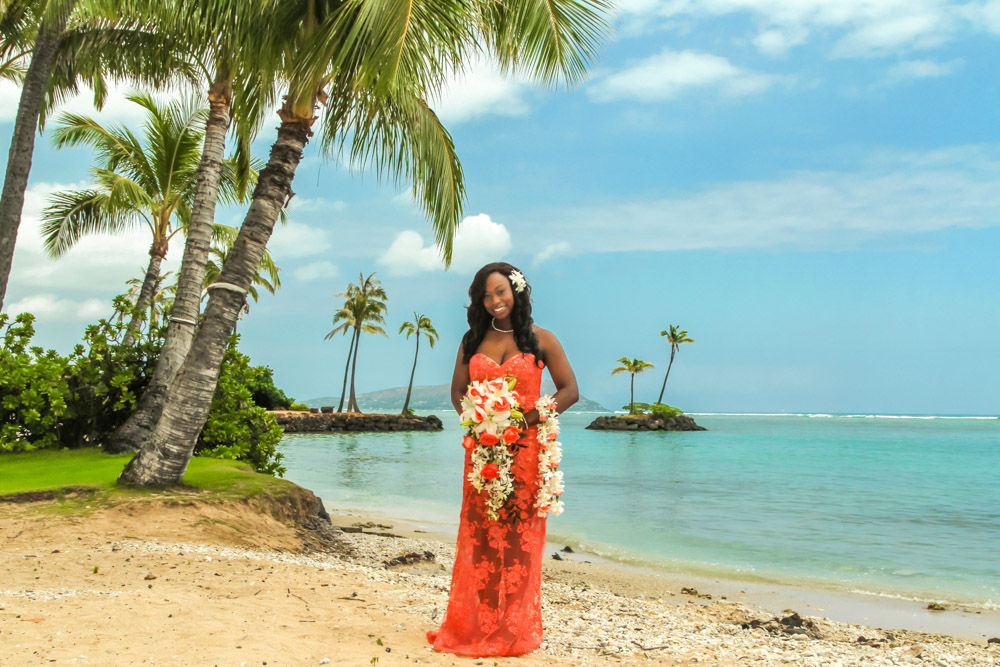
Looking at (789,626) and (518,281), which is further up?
(518,281)

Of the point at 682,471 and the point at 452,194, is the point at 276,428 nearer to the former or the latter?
the point at 452,194

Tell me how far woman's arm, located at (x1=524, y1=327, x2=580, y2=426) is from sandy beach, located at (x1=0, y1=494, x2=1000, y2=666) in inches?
61.8

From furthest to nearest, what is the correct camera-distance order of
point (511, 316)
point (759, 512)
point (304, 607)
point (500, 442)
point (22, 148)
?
point (759, 512) → point (22, 148) → point (304, 607) → point (511, 316) → point (500, 442)

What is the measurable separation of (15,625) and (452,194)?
23.3ft

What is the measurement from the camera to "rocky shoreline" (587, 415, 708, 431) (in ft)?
226

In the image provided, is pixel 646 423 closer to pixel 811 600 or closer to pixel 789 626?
pixel 811 600

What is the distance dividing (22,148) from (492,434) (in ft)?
43.4

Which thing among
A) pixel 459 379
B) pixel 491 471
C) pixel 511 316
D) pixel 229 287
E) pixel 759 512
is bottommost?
pixel 759 512

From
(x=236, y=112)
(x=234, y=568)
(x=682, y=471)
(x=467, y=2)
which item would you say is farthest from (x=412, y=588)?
(x=682, y=471)

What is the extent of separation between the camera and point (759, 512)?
1695 cm

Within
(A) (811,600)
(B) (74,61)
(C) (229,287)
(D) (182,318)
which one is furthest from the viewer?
(B) (74,61)

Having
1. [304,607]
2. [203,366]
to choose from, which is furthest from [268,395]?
[304,607]

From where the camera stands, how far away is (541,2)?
8102 millimetres

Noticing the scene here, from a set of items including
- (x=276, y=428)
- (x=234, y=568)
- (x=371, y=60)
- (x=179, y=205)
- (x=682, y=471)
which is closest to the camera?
(x=234, y=568)
